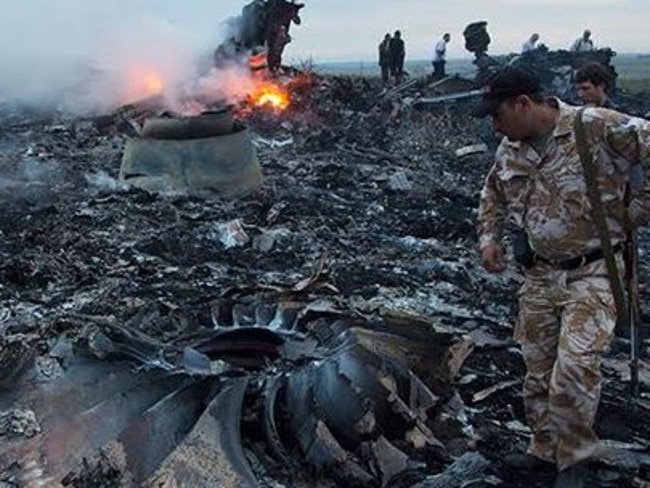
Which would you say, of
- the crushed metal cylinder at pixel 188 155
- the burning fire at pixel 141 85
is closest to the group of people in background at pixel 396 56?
the burning fire at pixel 141 85

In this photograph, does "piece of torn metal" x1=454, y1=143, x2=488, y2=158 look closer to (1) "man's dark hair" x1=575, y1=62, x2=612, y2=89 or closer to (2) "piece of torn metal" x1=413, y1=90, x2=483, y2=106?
(2) "piece of torn metal" x1=413, y1=90, x2=483, y2=106

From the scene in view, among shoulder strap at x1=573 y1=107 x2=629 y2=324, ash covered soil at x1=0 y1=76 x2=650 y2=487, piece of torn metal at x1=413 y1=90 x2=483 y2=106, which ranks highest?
shoulder strap at x1=573 y1=107 x2=629 y2=324

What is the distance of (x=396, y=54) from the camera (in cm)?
2091

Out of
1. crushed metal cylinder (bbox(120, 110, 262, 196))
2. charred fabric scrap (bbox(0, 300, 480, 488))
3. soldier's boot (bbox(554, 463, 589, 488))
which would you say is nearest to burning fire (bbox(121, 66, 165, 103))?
crushed metal cylinder (bbox(120, 110, 262, 196))

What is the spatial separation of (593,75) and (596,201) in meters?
2.33

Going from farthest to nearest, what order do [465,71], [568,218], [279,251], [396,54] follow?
[465,71] → [396,54] → [279,251] → [568,218]

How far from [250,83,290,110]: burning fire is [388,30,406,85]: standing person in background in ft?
19.3

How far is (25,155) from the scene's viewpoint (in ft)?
37.3

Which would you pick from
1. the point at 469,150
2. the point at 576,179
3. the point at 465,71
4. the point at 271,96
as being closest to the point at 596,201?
the point at 576,179

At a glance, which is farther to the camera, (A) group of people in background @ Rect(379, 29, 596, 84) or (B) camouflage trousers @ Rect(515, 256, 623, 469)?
(A) group of people in background @ Rect(379, 29, 596, 84)

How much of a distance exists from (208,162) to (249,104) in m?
6.23

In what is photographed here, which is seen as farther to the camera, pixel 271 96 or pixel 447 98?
pixel 447 98

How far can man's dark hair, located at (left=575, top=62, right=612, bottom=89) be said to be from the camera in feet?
17.8

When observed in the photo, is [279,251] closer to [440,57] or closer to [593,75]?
[593,75]
